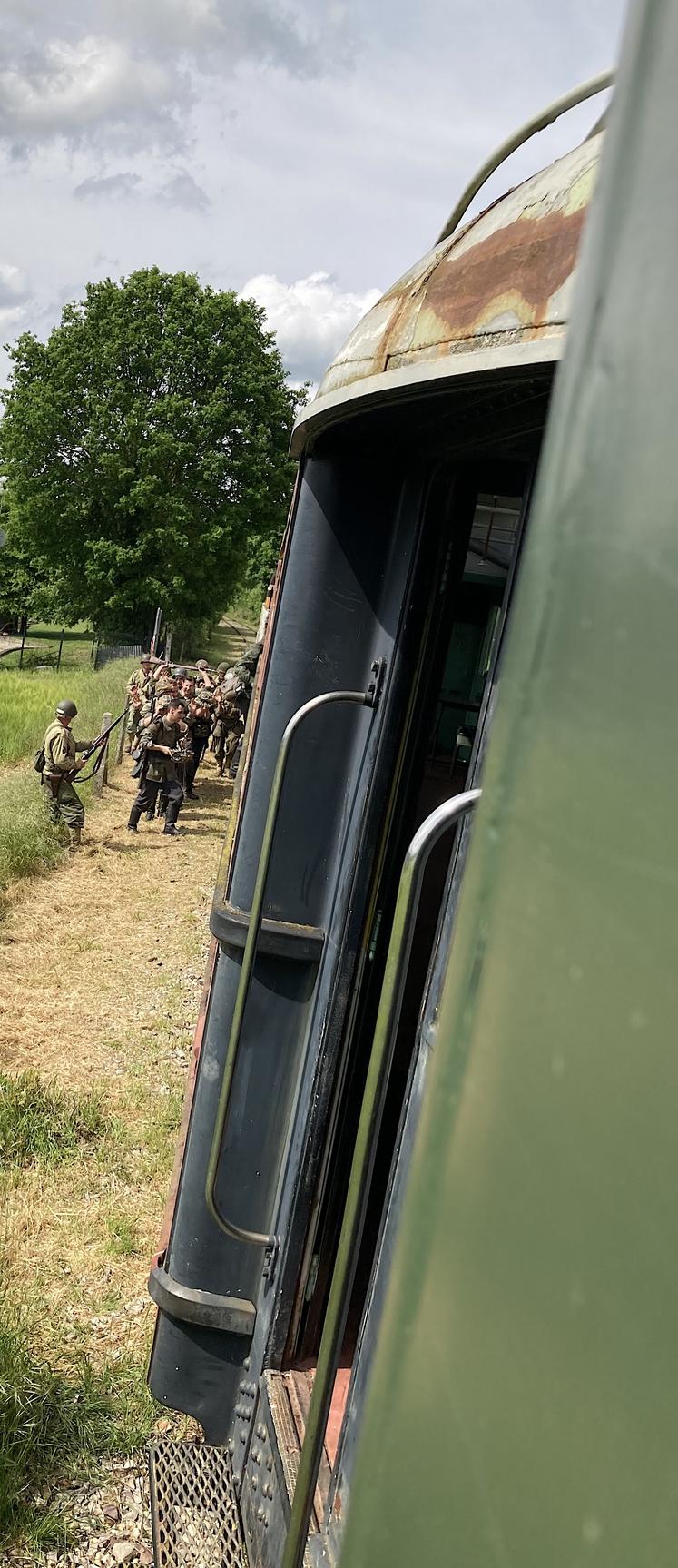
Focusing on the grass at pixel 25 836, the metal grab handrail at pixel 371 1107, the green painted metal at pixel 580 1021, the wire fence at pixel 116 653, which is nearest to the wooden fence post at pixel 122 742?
the grass at pixel 25 836

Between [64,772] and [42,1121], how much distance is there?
723 cm

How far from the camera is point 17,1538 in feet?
11.8

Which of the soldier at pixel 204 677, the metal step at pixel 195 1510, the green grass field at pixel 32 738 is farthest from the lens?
the soldier at pixel 204 677

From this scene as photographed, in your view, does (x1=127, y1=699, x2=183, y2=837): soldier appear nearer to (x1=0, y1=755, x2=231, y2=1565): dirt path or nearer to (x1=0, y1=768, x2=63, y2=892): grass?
(x1=0, y1=755, x2=231, y2=1565): dirt path

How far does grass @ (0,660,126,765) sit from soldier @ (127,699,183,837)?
414 centimetres

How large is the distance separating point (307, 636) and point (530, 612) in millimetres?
2647

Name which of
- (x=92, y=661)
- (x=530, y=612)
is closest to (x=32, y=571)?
(x=92, y=661)

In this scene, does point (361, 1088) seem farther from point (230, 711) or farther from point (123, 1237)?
point (230, 711)

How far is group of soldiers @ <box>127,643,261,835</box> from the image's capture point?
578 inches

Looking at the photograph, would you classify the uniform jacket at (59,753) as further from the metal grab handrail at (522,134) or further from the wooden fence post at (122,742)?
the metal grab handrail at (522,134)

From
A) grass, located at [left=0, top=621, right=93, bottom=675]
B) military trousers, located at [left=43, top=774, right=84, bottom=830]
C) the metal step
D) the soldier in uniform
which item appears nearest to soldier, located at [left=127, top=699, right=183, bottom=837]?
military trousers, located at [left=43, top=774, right=84, bottom=830]

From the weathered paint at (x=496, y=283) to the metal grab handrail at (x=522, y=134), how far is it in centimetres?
28

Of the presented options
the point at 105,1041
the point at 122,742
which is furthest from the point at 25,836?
the point at 122,742

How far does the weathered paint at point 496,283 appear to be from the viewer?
6.28 ft
